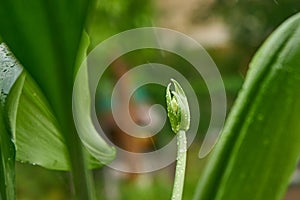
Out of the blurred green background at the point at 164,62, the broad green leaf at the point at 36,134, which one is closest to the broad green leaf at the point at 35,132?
the broad green leaf at the point at 36,134

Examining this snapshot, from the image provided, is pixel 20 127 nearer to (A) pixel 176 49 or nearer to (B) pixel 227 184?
(B) pixel 227 184

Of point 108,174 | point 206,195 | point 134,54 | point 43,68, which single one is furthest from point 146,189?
point 43,68

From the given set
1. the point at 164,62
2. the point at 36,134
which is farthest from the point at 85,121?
the point at 164,62

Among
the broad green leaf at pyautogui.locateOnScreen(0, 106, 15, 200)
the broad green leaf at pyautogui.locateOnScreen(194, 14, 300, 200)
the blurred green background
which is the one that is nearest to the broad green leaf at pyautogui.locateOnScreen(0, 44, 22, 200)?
the broad green leaf at pyautogui.locateOnScreen(0, 106, 15, 200)

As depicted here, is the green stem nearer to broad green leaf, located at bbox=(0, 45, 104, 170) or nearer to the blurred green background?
broad green leaf, located at bbox=(0, 45, 104, 170)

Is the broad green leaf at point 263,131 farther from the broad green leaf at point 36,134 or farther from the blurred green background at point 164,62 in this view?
the blurred green background at point 164,62
